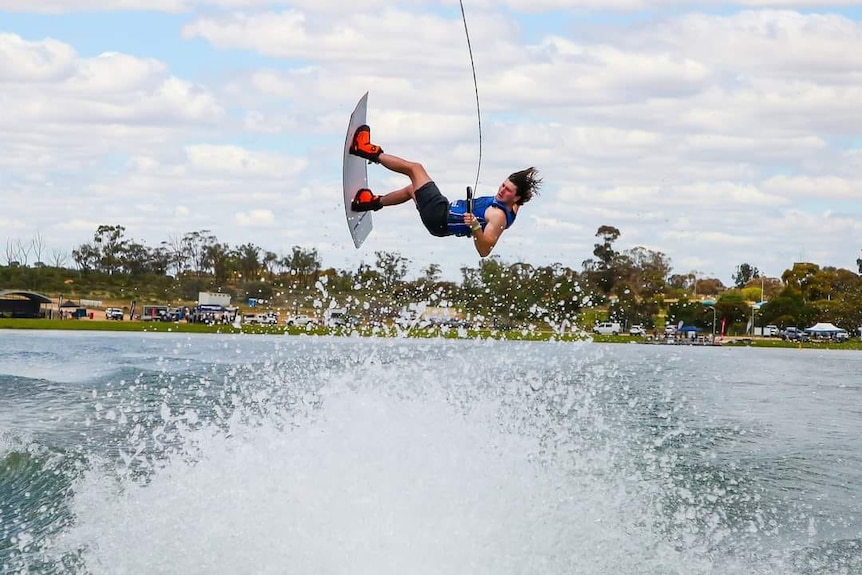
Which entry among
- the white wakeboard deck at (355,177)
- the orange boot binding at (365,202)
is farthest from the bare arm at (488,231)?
the white wakeboard deck at (355,177)

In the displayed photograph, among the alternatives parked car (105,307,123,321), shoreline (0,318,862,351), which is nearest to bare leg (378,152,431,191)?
shoreline (0,318,862,351)

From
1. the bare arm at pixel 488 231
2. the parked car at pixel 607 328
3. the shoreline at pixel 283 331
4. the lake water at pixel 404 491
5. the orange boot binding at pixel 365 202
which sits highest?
the orange boot binding at pixel 365 202

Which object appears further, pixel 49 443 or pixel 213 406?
pixel 213 406

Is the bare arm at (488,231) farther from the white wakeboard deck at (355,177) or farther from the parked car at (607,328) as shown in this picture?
the parked car at (607,328)

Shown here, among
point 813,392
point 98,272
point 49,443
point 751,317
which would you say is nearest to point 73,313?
point 98,272

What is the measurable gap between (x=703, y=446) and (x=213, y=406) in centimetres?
721

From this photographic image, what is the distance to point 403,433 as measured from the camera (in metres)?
9.35

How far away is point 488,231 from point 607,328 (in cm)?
7018

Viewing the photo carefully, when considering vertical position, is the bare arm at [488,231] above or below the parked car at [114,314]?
above

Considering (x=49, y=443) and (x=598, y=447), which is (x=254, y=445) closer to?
(x=49, y=443)

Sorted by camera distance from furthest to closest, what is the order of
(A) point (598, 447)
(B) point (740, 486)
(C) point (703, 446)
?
(C) point (703, 446), (A) point (598, 447), (B) point (740, 486)

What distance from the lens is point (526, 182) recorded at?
8023mm

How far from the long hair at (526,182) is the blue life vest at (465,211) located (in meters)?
0.17

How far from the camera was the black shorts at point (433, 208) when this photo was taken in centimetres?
789
